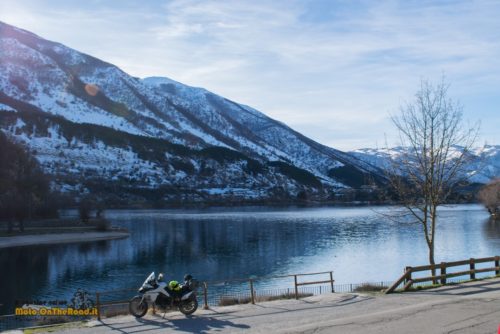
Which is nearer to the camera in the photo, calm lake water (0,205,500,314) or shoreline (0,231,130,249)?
calm lake water (0,205,500,314)

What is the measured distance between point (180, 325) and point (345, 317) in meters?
5.44

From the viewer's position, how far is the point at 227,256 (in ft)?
239

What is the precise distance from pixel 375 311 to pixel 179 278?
37.9m

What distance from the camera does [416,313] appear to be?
17453 mm

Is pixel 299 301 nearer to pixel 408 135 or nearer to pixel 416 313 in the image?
pixel 416 313

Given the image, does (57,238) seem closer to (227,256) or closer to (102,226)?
(102,226)

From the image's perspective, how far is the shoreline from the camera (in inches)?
3510

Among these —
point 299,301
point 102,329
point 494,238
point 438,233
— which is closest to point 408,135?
point 299,301

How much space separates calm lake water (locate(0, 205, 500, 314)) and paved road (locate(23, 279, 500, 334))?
27.1 m

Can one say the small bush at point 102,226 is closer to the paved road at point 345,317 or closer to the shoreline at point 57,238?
the shoreline at point 57,238

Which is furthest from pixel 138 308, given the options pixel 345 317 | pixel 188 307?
pixel 345 317

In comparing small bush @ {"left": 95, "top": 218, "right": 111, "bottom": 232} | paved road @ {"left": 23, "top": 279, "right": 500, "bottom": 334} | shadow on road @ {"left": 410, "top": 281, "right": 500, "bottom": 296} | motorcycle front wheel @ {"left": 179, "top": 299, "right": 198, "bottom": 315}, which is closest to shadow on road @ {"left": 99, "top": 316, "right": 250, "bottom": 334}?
paved road @ {"left": 23, "top": 279, "right": 500, "bottom": 334}

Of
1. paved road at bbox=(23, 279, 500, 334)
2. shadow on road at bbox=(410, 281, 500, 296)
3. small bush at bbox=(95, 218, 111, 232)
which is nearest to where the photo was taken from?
paved road at bbox=(23, 279, 500, 334)

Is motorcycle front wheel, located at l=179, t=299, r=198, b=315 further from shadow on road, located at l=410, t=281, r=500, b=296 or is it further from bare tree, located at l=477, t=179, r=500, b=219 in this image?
bare tree, located at l=477, t=179, r=500, b=219
